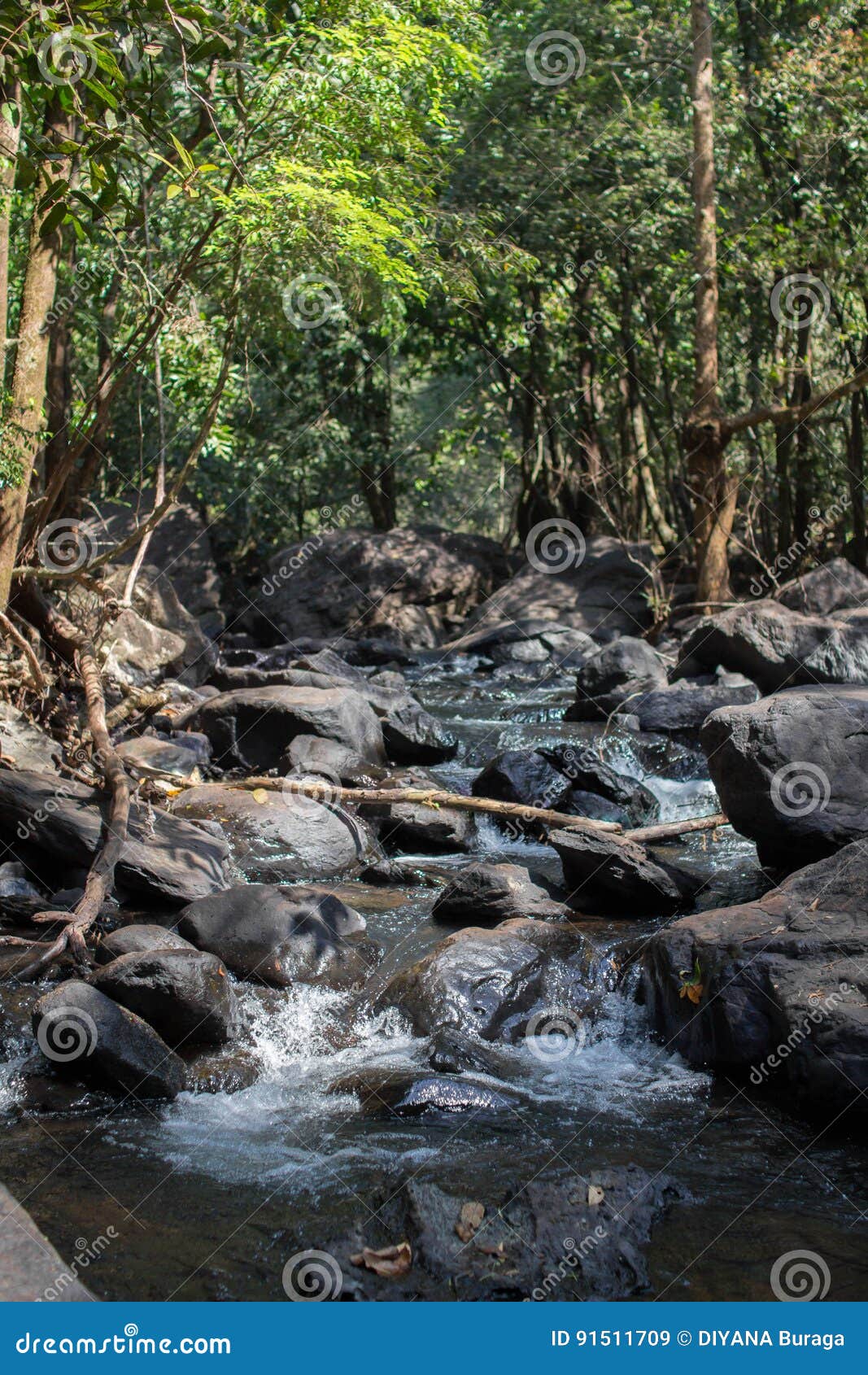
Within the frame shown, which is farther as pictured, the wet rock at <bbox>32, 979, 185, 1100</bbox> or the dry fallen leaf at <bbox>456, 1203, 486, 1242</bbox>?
the wet rock at <bbox>32, 979, 185, 1100</bbox>

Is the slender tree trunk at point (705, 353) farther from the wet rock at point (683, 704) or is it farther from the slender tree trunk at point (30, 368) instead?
the slender tree trunk at point (30, 368)

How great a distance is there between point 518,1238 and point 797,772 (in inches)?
141

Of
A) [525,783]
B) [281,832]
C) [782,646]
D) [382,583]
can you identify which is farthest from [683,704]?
[382,583]

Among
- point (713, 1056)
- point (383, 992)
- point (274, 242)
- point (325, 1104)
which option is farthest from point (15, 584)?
point (713, 1056)

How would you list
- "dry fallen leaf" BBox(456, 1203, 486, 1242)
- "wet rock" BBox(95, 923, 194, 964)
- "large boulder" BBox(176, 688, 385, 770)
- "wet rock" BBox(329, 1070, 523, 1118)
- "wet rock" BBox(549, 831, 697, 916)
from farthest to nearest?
1. "large boulder" BBox(176, 688, 385, 770)
2. "wet rock" BBox(549, 831, 697, 916)
3. "wet rock" BBox(95, 923, 194, 964)
4. "wet rock" BBox(329, 1070, 523, 1118)
5. "dry fallen leaf" BBox(456, 1203, 486, 1242)

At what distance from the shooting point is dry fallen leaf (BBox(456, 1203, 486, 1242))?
3697 millimetres

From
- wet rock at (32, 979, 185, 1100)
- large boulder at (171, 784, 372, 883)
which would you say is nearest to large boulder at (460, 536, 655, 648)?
large boulder at (171, 784, 372, 883)

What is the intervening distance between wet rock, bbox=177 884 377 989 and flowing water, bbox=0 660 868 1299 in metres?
0.14

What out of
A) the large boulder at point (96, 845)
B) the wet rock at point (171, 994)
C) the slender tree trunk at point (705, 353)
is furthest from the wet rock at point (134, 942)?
the slender tree trunk at point (705, 353)

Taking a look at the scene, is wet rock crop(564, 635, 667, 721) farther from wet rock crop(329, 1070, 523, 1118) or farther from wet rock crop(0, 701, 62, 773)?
wet rock crop(329, 1070, 523, 1118)

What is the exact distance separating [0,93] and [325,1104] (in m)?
5.39

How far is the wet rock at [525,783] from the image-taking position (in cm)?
→ 895

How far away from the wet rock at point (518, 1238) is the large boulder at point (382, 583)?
48.5 ft

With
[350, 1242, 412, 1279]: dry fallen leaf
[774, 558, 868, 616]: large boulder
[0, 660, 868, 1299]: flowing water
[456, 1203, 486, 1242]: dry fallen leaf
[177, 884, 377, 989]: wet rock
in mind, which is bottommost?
[0, 660, 868, 1299]: flowing water
